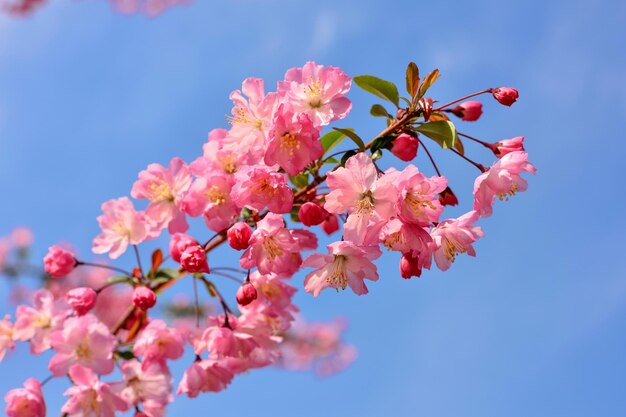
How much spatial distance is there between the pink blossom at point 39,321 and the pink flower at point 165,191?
2.14 ft

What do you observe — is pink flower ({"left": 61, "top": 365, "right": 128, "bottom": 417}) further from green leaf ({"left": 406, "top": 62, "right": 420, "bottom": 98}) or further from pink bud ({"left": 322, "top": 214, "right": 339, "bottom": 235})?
green leaf ({"left": 406, "top": 62, "right": 420, "bottom": 98})

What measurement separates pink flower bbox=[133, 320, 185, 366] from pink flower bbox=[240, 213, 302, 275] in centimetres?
65

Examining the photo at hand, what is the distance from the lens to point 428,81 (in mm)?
2170

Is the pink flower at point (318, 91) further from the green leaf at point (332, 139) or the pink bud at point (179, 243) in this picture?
the pink bud at point (179, 243)

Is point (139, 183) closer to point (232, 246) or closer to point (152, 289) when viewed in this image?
point (152, 289)

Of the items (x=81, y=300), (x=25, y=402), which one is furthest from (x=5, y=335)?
(x=81, y=300)

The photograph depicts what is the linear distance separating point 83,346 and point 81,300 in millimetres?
197

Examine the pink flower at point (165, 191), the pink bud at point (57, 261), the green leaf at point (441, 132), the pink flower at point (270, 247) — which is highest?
the pink flower at point (165, 191)

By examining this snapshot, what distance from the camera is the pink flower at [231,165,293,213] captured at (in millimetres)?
2168

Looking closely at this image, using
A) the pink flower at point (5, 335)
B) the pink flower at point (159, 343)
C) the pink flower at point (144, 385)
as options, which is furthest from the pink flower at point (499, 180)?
the pink flower at point (5, 335)

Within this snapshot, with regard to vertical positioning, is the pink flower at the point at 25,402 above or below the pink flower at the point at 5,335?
below

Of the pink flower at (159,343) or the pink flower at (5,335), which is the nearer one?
the pink flower at (159,343)

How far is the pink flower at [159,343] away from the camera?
8.91 feet

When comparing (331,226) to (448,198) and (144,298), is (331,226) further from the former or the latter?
(144,298)
